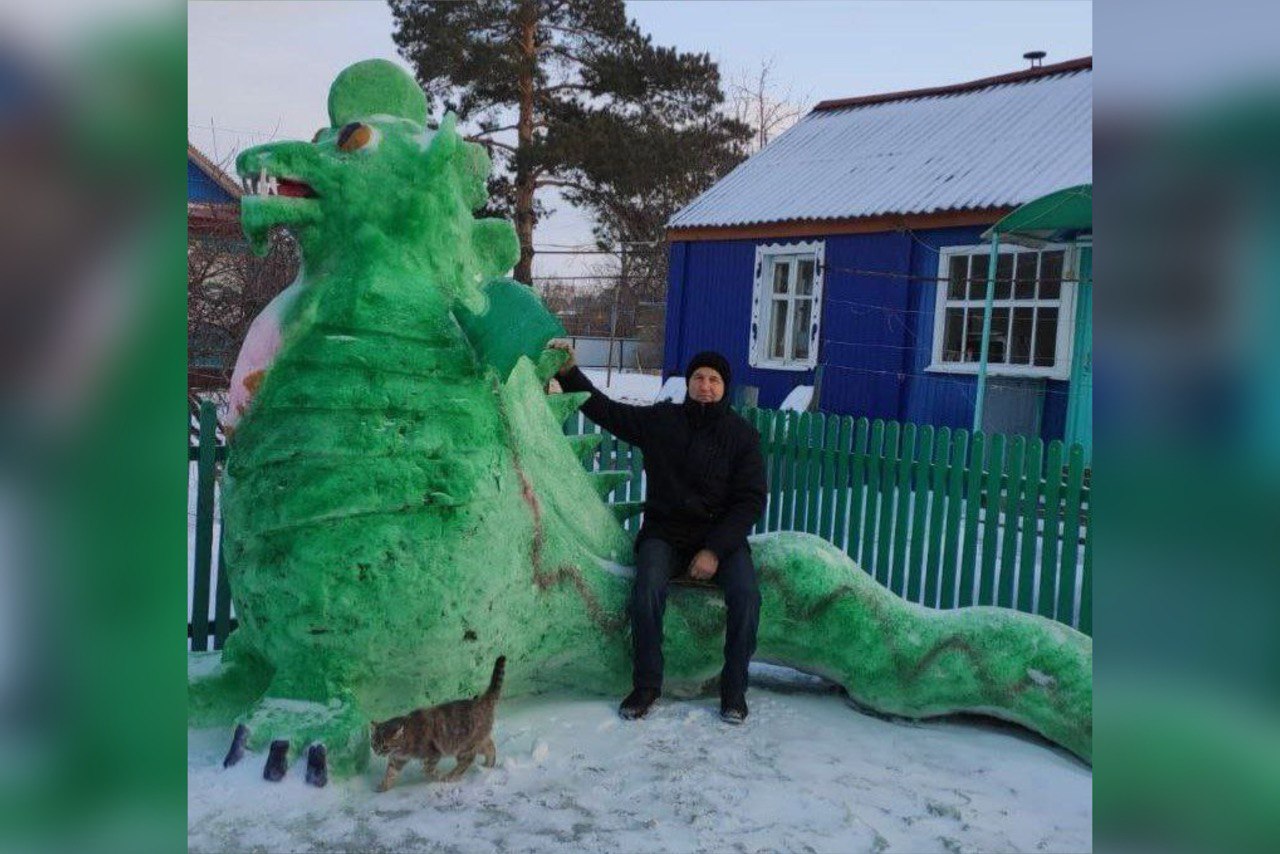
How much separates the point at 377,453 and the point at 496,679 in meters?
0.83

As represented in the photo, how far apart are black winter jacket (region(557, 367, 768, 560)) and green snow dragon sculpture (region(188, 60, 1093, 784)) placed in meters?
0.75

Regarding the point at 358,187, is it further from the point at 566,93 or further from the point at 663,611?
the point at 566,93

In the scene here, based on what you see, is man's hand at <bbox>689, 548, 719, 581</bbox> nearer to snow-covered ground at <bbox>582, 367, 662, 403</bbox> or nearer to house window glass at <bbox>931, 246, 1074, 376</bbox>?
house window glass at <bbox>931, 246, 1074, 376</bbox>

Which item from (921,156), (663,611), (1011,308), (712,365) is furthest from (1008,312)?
(663,611)

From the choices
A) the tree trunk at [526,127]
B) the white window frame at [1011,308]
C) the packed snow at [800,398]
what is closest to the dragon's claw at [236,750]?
the white window frame at [1011,308]

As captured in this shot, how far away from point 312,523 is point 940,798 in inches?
83.5

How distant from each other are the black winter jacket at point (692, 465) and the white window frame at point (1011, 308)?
550cm

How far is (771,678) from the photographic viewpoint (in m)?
4.75

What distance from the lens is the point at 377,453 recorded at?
10.3ft

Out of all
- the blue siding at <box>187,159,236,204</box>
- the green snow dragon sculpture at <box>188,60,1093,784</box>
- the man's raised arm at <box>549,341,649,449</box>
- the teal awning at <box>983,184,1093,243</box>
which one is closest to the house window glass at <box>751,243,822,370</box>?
the teal awning at <box>983,184,1093,243</box>

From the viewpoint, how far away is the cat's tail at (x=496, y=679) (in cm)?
344

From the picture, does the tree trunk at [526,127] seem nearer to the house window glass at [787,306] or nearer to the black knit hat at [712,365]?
the house window glass at [787,306]

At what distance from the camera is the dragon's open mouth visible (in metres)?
3.19
